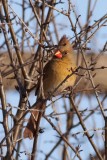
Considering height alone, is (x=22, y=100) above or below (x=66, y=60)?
below

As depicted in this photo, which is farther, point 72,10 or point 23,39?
point 23,39

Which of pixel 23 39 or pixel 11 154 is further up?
pixel 23 39

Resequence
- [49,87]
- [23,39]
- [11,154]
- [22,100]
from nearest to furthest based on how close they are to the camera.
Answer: [11,154], [22,100], [49,87], [23,39]

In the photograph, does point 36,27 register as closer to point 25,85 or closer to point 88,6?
point 88,6

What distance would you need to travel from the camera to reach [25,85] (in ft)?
8.69

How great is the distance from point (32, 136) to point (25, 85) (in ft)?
0.77

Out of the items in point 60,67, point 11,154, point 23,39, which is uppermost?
point 23,39

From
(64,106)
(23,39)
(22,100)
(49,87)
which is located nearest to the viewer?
(22,100)

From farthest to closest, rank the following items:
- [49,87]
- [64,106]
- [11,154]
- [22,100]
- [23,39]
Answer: [64,106], [23,39], [49,87], [22,100], [11,154]

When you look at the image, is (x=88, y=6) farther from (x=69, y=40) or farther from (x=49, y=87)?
(x=69, y=40)

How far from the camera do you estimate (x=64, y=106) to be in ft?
11.0

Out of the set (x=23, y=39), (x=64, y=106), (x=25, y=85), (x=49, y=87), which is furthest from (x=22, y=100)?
(x=64, y=106)

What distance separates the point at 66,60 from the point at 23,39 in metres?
0.32

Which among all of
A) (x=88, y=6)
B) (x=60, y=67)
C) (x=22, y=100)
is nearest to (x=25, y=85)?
(x=22, y=100)
